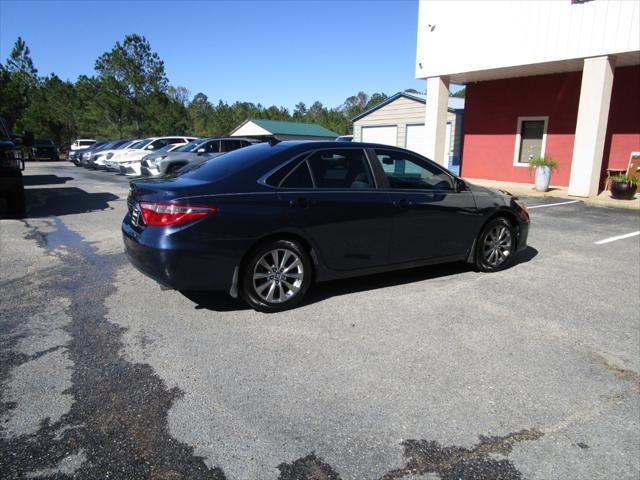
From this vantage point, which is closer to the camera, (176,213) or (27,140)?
(176,213)

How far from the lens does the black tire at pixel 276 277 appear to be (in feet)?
13.9

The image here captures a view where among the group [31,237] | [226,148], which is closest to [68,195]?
[226,148]

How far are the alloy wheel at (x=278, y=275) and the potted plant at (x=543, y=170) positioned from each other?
1244 cm

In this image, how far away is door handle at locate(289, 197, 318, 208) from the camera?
433cm

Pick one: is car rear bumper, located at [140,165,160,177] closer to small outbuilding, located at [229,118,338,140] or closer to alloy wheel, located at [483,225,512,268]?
alloy wheel, located at [483,225,512,268]

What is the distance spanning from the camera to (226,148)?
1605 cm

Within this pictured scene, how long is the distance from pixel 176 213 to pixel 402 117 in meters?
21.0

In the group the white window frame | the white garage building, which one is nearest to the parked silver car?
the white garage building

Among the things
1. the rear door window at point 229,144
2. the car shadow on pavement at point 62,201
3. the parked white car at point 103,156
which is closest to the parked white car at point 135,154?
the parked white car at point 103,156

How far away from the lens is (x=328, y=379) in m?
3.24

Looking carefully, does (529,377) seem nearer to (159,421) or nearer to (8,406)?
(159,421)

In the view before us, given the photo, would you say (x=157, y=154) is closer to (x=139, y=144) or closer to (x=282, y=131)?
(x=139, y=144)

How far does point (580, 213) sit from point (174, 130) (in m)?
45.3

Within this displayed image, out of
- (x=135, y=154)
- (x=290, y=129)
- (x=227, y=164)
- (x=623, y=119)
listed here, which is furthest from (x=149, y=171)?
(x=290, y=129)
